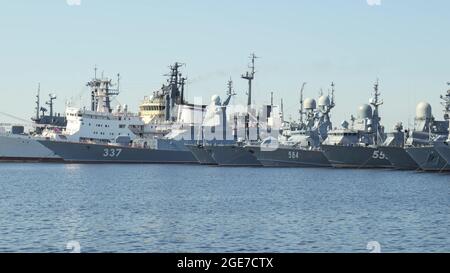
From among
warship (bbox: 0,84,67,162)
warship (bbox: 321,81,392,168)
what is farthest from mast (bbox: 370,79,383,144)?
warship (bbox: 0,84,67,162)

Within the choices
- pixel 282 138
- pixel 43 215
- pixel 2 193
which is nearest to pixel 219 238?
pixel 43 215

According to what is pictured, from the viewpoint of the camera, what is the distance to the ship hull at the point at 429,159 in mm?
70625

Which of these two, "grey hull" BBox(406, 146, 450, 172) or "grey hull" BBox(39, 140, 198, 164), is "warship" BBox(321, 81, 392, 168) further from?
"grey hull" BBox(39, 140, 198, 164)

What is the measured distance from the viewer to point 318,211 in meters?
34.0

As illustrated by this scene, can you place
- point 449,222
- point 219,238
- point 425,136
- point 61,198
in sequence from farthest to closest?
point 425,136 → point 61,198 → point 449,222 → point 219,238

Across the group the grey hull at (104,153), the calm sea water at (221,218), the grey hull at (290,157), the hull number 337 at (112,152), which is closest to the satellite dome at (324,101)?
the grey hull at (290,157)

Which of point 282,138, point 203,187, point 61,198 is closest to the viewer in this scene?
point 61,198

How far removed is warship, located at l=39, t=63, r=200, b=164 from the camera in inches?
3706

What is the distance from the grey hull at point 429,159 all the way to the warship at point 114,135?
118ft

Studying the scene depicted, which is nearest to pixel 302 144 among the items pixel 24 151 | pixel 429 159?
pixel 429 159

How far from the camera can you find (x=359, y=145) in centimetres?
8506

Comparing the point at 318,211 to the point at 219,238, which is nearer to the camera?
the point at 219,238
